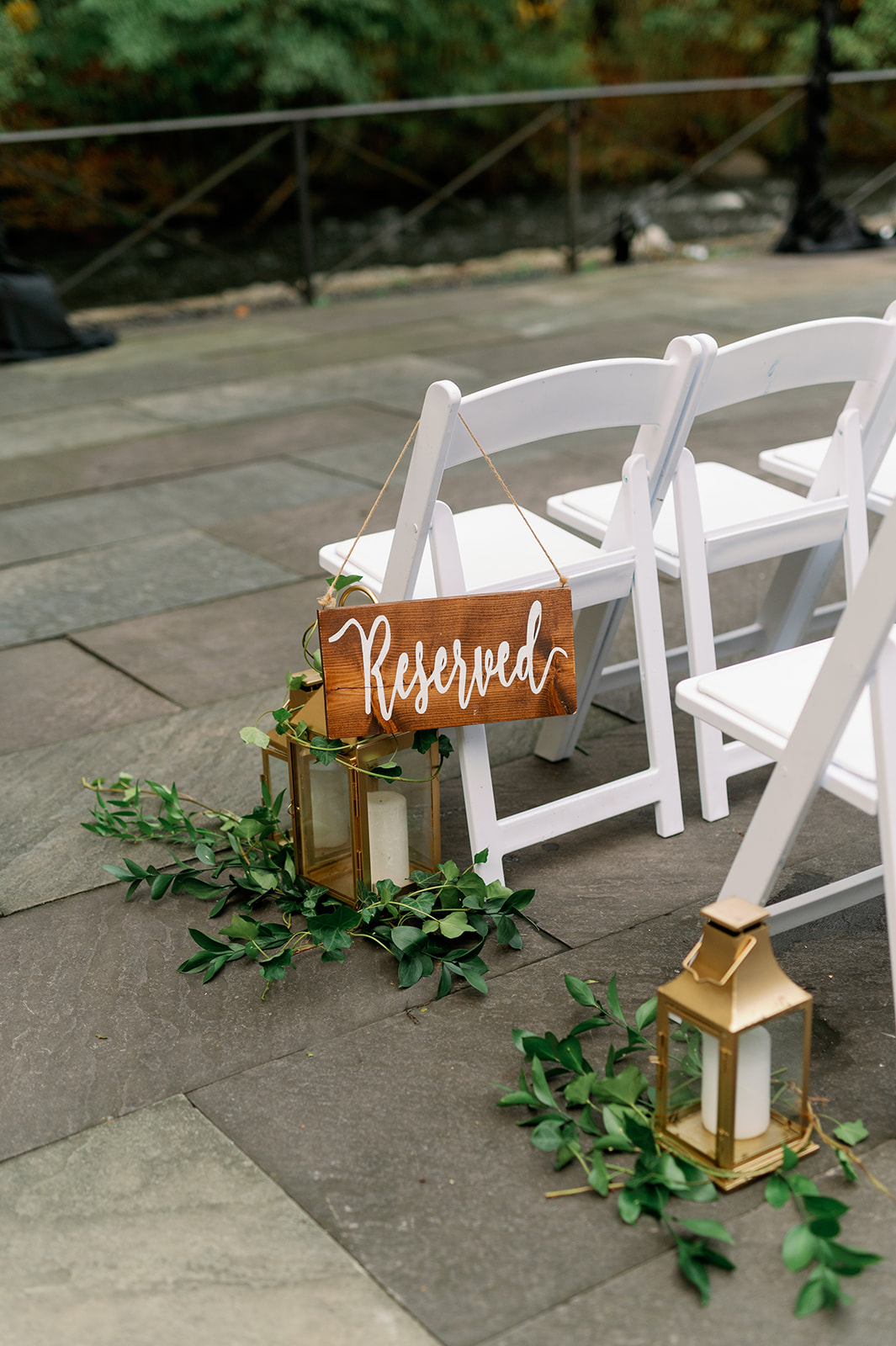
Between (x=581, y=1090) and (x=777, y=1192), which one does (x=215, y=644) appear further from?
(x=777, y=1192)

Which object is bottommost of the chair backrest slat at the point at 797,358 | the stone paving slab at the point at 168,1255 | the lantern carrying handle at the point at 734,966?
the stone paving slab at the point at 168,1255

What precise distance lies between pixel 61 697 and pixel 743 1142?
6.90ft

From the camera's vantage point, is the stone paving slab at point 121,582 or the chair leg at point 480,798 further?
the stone paving slab at point 121,582

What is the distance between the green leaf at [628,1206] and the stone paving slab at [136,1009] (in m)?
0.45

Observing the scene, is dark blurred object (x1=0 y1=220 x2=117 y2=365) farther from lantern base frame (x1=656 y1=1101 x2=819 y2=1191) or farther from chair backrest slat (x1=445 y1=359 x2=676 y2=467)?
lantern base frame (x1=656 y1=1101 x2=819 y2=1191)

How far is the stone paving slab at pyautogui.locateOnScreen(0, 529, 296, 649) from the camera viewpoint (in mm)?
3770

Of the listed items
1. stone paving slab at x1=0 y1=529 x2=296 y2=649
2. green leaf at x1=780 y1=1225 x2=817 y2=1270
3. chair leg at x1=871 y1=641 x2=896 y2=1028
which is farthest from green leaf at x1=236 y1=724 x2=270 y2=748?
stone paving slab at x1=0 y1=529 x2=296 y2=649

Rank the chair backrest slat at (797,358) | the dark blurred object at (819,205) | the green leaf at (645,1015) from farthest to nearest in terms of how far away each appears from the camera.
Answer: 1. the dark blurred object at (819,205)
2. the chair backrest slat at (797,358)
3. the green leaf at (645,1015)

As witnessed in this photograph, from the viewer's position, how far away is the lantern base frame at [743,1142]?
1.66 metres

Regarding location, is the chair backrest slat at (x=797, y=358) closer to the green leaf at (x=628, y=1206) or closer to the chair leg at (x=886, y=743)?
the chair leg at (x=886, y=743)

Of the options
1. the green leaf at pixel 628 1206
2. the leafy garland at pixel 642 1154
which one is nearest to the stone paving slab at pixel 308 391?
the leafy garland at pixel 642 1154

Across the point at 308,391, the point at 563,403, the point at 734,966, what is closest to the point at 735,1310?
the point at 734,966

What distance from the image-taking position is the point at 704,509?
2717mm

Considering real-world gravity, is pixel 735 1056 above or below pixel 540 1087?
above
